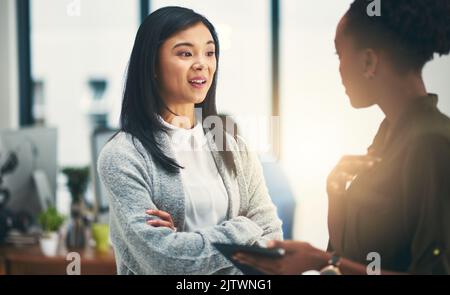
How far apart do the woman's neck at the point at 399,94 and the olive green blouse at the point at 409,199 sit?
1 centimetres

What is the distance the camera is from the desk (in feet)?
7.34

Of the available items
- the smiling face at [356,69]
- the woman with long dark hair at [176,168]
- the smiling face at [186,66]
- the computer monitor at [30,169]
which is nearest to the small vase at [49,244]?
the computer monitor at [30,169]

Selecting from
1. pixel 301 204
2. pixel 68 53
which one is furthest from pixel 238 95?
pixel 68 53

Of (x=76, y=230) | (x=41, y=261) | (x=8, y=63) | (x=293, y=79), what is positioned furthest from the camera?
(x=8, y=63)

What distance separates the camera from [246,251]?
117cm

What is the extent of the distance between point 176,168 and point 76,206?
1.31 metres

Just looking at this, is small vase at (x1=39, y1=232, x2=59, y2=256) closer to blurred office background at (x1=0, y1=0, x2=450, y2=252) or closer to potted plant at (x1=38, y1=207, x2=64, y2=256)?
potted plant at (x1=38, y1=207, x2=64, y2=256)

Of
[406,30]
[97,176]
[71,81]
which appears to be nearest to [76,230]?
[97,176]

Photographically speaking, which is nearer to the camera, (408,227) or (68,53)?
(408,227)

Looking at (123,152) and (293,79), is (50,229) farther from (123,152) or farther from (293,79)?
(123,152)
